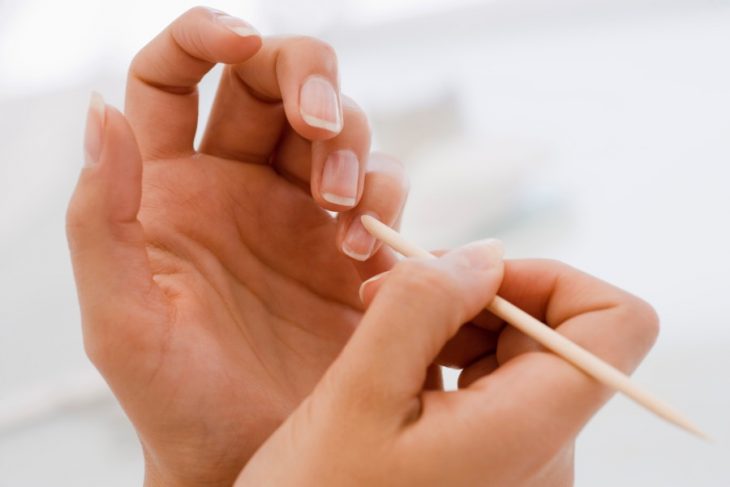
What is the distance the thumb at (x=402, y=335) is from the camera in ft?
1.57

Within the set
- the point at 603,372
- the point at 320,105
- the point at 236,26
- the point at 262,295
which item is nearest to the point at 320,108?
the point at 320,105

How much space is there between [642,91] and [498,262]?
3.08 feet

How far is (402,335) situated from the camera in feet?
1.58

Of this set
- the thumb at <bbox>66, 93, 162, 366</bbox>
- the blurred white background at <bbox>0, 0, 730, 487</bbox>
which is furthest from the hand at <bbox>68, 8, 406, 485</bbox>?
the blurred white background at <bbox>0, 0, 730, 487</bbox>

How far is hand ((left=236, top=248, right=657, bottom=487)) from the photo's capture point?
477 millimetres

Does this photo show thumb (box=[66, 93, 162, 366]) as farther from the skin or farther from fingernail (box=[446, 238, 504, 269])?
fingernail (box=[446, 238, 504, 269])

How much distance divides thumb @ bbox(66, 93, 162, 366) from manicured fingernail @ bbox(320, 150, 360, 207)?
0.18 meters

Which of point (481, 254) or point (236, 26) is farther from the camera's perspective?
point (236, 26)

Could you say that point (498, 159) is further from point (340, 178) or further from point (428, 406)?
point (428, 406)

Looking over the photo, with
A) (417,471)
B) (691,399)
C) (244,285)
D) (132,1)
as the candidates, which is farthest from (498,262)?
(132,1)

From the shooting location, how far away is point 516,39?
1.49 m

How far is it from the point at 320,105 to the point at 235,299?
0.21 meters

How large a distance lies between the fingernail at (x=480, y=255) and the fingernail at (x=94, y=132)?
270 millimetres

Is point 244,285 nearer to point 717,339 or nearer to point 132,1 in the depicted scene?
point 717,339
